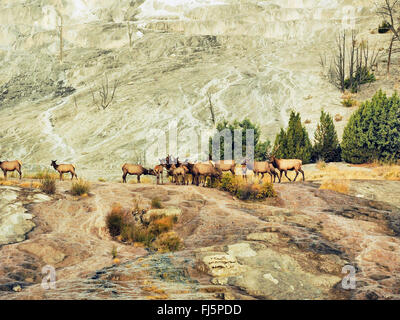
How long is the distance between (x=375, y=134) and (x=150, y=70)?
4470 centimetres

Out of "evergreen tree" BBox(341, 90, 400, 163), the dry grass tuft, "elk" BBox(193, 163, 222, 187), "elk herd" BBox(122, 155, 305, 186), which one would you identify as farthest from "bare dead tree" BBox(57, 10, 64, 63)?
the dry grass tuft

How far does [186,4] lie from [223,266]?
84.3m

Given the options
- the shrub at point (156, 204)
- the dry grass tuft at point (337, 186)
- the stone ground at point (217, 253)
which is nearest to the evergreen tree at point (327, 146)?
the dry grass tuft at point (337, 186)

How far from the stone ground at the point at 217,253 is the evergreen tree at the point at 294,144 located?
14747 mm

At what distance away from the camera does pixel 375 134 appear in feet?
102

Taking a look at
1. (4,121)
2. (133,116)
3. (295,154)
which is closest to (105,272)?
(295,154)

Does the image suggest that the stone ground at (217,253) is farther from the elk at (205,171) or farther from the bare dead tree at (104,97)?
the bare dead tree at (104,97)

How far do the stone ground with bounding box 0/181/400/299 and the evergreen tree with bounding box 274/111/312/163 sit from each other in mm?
14747

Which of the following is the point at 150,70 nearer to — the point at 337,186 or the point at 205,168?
the point at 205,168

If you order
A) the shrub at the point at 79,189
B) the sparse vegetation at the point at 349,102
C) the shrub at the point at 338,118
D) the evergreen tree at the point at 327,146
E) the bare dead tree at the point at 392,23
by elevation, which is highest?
the bare dead tree at the point at 392,23

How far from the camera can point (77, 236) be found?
13.4m

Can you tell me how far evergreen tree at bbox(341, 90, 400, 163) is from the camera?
30406 millimetres

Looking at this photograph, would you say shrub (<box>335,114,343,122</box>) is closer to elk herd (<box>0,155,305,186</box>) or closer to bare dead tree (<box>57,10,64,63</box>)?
elk herd (<box>0,155,305,186</box>)

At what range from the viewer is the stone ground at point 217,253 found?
31.9 ft
